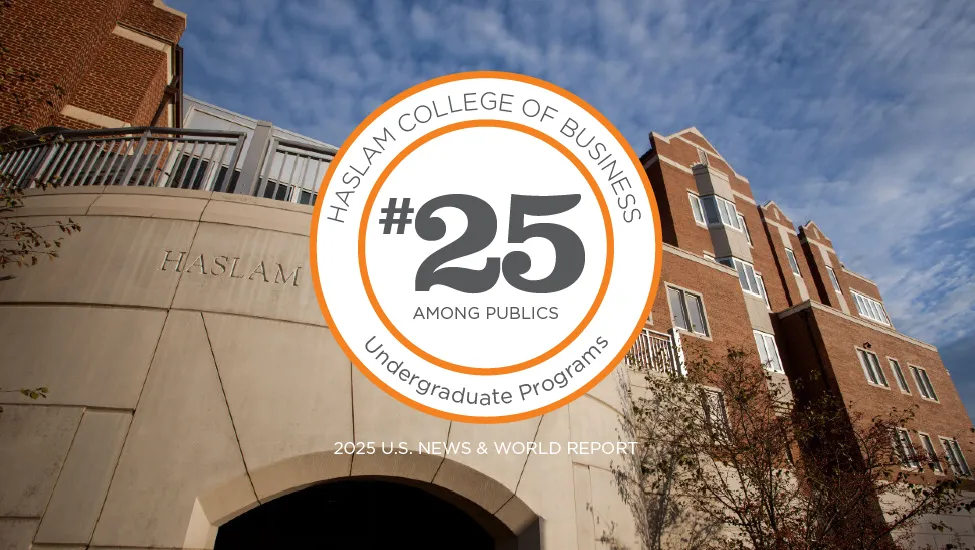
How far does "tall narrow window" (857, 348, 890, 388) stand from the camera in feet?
80.0

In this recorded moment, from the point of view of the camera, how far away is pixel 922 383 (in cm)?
2625

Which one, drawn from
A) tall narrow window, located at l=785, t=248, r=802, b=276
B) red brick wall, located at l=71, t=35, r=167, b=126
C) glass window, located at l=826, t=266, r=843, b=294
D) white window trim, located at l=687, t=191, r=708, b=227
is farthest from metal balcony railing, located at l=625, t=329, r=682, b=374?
glass window, located at l=826, t=266, r=843, b=294

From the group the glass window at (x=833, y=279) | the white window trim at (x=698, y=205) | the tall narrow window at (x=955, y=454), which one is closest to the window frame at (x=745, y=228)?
the white window trim at (x=698, y=205)

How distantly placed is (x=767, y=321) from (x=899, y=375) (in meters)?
8.10

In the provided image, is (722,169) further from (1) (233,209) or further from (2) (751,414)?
(1) (233,209)

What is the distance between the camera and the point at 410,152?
22.0 ft

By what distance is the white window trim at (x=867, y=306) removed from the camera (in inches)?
1423

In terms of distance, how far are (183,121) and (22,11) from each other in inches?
244

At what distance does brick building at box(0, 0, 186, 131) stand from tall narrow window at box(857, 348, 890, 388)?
3125 centimetres

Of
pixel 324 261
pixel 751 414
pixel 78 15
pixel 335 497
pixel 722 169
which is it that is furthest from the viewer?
pixel 722 169

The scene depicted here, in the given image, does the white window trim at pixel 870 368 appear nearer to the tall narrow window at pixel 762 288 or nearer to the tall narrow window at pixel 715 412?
the tall narrow window at pixel 762 288

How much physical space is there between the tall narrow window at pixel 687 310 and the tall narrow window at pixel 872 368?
33.1 ft

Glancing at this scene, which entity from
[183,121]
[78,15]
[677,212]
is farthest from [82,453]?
[677,212]

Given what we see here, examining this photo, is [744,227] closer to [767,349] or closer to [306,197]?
[767,349]
